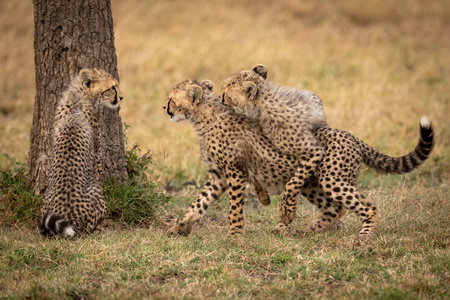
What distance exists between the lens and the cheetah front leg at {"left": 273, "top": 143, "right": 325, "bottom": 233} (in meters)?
4.34

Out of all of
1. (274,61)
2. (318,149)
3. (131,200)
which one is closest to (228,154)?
(318,149)

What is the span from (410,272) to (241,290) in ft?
3.22

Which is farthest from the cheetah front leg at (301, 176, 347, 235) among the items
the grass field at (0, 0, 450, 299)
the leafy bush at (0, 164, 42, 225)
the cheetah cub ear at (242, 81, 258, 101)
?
the leafy bush at (0, 164, 42, 225)

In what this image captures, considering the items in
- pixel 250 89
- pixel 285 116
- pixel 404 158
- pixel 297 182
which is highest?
pixel 250 89

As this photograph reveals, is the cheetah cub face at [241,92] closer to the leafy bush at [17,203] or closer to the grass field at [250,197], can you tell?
the grass field at [250,197]

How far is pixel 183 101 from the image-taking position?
465cm

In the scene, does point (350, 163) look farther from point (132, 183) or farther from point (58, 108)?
point (58, 108)

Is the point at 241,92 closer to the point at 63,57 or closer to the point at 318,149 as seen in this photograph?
the point at 318,149

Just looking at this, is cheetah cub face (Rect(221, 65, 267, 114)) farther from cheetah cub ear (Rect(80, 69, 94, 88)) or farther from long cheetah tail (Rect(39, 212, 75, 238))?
long cheetah tail (Rect(39, 212, 75, 238))

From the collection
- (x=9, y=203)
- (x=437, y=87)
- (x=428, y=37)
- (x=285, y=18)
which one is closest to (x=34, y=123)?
(x=9, y=203)

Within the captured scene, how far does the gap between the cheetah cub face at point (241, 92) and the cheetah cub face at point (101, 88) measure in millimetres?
828

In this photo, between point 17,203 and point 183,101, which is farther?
point 17,203

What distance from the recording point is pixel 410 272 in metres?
3.41

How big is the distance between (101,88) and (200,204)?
1176mm
